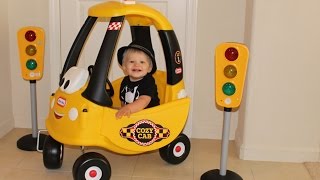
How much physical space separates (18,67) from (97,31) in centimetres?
62

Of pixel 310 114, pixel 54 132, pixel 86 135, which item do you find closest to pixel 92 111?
pixel 86 135

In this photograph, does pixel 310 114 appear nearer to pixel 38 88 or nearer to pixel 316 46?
pixel 316 46

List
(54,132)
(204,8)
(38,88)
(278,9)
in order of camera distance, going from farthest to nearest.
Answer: (38,88)
(204,8)
(278,9)
(54,132)

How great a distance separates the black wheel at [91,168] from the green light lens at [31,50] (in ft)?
2.50

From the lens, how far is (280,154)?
268 cm

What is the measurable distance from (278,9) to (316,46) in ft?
1.01

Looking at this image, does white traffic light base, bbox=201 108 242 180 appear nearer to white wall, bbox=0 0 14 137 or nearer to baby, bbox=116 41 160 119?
baby, bbox=116 41 160 119

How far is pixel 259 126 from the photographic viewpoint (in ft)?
8.71

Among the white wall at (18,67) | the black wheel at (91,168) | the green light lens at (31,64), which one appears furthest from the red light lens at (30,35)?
the black wheel at (91,168)

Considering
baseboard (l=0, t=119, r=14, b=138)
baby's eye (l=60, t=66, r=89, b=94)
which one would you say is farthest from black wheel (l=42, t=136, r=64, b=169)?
baseboard (l=0, t=119, r=14, b=138)

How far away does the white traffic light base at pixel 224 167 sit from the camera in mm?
2268

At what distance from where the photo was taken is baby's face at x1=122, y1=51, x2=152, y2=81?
2402mm

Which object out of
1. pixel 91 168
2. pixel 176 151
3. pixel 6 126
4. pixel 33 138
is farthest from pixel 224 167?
pixel 6 126

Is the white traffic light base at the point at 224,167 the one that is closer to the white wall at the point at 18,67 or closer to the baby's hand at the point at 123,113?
the baby's hand at the point at 123,113
